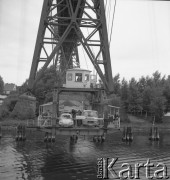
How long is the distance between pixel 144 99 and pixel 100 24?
175ft

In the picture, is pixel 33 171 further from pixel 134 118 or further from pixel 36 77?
pixel 134 118

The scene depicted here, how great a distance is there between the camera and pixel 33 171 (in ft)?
63.0

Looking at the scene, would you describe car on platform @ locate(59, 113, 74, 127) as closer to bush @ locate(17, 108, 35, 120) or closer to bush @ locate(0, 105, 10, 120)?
bush @ locate(17, 108, 35, 120)

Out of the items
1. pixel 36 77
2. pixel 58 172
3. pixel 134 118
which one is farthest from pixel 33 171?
pixel 134 118

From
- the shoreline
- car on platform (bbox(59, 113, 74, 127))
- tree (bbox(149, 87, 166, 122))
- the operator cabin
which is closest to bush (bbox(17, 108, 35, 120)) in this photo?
the shoreline

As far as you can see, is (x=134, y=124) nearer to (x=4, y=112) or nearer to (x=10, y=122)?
(x=10, y=122)

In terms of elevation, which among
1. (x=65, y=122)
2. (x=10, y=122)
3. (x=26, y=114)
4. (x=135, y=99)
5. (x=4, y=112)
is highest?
(x=135, y=99)

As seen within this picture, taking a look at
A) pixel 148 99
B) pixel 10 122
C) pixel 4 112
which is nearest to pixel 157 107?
pixel 148 99

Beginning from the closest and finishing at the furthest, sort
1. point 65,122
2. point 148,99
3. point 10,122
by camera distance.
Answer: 1. point 65,122
2. point 10,122
3. point 148,99

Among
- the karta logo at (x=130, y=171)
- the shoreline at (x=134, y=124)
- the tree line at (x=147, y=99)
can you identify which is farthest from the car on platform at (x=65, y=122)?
the tree line at (x=147, y=99)

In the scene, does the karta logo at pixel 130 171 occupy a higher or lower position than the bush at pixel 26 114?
lower

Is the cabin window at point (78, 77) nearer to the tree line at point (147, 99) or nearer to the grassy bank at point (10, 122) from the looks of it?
the grassy bank at point (10, 122)

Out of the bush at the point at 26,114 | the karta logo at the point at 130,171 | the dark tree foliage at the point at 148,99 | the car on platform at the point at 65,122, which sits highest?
the dark tree foliage at the point at 148,99

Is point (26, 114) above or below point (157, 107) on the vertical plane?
below
